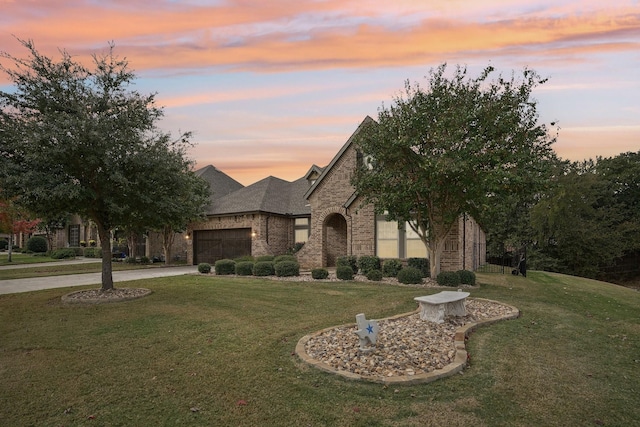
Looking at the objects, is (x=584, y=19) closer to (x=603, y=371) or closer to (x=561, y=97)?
(x=561, y=97)

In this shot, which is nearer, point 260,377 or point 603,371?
point 260,377

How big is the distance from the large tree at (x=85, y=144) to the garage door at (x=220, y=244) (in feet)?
46.9

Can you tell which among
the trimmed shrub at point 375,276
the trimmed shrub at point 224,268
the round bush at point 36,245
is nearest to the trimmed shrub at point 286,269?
the trimmed shrub at point 224,268

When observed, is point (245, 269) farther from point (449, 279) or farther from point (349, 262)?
point (449, 279)

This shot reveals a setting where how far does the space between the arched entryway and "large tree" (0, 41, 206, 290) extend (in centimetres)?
1215

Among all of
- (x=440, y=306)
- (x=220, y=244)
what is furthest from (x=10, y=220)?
(x=440, y=306)

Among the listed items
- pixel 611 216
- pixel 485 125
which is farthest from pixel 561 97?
pixel 611 216

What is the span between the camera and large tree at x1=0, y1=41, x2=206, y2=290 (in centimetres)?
1004

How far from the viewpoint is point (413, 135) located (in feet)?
46.6

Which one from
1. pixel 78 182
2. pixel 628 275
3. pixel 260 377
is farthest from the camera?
pixel 628 275

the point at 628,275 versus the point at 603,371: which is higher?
the point at 603,371

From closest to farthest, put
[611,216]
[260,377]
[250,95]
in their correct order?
[260,377] → [250,95] → [611,216]

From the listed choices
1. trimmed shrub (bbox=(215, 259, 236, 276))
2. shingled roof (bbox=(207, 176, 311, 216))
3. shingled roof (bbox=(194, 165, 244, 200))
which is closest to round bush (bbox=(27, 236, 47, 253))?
shingled roof (bbox=(194, 165, 244, 200))

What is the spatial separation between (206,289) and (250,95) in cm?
808
